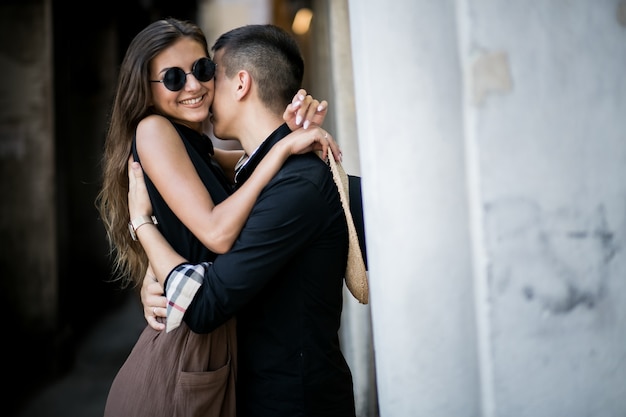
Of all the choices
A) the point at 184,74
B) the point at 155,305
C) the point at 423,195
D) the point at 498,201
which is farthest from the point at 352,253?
the point at 184,74

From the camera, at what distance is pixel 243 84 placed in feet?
6.85

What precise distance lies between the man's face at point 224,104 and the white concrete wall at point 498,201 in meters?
0.83

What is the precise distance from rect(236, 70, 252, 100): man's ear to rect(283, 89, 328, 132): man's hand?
0.29 metres

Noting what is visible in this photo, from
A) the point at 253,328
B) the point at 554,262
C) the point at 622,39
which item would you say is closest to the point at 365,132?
the point at 554,262

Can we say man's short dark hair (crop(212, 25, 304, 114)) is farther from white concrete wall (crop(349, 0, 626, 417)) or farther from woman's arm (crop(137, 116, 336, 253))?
white concrete wall (crop(349, 0, 626, 417))

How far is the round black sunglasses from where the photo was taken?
2.05 meters

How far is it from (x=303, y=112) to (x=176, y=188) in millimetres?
507

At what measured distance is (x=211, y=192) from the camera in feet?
6.26

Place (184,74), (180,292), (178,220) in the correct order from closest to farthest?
(180,292), (178,220), (184,74)

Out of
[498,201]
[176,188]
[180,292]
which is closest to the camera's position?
[498,201]

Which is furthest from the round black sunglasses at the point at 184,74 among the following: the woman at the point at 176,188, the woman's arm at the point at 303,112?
the woman's arm at the point at 303,112

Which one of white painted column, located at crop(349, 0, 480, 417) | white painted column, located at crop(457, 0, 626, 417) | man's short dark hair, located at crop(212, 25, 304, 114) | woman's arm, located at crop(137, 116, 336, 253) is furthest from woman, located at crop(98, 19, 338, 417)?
white painted column, located at crop(457, 0, 626, 417)

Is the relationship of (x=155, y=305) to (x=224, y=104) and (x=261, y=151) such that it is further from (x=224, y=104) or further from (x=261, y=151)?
(x=224, y=104)

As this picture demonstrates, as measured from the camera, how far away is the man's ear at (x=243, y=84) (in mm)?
2082
